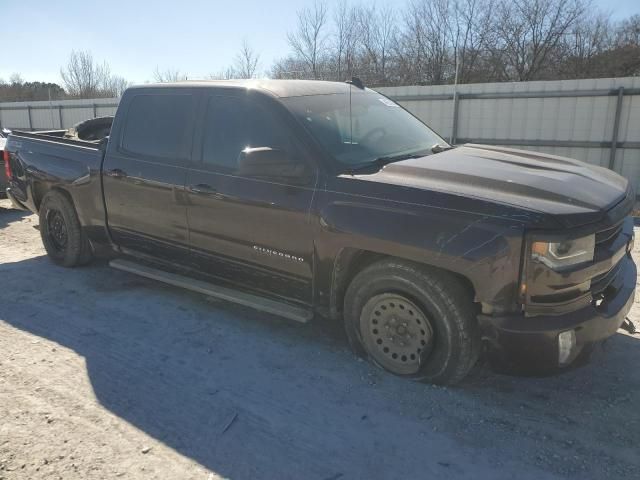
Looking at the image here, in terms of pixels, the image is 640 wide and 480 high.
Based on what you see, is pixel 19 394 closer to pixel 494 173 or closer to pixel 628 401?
pixel 494 173

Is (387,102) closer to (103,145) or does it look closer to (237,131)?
(237,131)

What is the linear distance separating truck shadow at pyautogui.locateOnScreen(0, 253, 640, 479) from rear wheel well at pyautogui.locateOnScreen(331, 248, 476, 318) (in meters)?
0.44

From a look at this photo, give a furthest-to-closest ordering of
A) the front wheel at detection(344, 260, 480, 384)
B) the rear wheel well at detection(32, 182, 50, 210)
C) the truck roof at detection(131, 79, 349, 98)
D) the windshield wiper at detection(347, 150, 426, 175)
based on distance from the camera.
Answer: the rear wheel well at detection(32, 182, 50, 210), the truck roof at detection(131, 79, 349, 98), the windshield wiper at detection(347, 150, 426, 175), the front wheel at detection(344, 260, 480, 384)

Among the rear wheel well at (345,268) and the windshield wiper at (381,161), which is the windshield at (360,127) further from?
the rear wheel well at (345,268)

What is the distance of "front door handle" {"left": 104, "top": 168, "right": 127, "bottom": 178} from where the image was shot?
4.79 meters

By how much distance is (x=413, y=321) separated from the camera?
3324mm

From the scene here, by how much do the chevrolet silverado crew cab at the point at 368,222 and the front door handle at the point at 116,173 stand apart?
0.04 feet

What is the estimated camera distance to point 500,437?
9.52ft

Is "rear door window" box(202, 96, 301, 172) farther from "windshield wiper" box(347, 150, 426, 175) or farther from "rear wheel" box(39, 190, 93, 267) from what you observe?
"rear wheel" box(39, 190, 93, 267)

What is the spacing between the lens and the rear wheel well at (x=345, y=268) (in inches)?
136

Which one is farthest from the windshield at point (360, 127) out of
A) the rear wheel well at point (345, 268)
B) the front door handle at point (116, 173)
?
the front door handle at point (116, 173)

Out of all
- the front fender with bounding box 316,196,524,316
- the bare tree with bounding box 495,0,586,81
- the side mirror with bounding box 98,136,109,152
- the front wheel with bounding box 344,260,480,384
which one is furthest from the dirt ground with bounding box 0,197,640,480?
the bare tree with bounding box 495,0,586,81

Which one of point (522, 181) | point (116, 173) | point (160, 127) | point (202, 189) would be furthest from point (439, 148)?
point (116, 173)

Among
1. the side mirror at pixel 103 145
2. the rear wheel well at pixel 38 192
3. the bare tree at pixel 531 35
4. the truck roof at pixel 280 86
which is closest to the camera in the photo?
the truck roof at pixel 280 86
